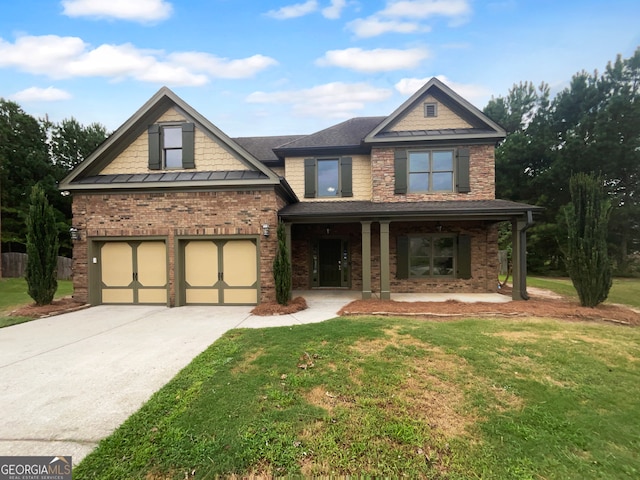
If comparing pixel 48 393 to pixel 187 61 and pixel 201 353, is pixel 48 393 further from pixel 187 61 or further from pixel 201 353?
pixel 187 61

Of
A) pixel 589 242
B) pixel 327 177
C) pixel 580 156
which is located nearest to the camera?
pixel 589 242

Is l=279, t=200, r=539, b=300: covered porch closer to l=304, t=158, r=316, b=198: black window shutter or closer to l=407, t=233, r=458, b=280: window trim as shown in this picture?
l=407, t=233, r=458, b=280: window trim

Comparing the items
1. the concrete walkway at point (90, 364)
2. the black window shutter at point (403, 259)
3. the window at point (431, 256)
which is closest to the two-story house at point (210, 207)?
the window at point (431, 256)

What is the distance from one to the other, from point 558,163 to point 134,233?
80.4 feet

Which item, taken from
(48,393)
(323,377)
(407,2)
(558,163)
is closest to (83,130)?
(407,2)

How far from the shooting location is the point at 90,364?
14.6 ft

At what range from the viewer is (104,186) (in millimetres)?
8695

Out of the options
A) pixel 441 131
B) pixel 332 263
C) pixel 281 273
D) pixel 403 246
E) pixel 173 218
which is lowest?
pixel 332 263

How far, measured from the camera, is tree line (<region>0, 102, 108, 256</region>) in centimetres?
1991

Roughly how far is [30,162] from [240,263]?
23.7 meters

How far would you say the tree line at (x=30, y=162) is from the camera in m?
19.9

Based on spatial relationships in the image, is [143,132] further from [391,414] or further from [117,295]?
[391,414]

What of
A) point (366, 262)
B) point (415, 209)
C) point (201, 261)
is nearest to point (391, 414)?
point (366, 262)

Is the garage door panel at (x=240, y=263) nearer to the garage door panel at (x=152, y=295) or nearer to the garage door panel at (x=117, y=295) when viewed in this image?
the garage door panel at (x=152, y=295)
